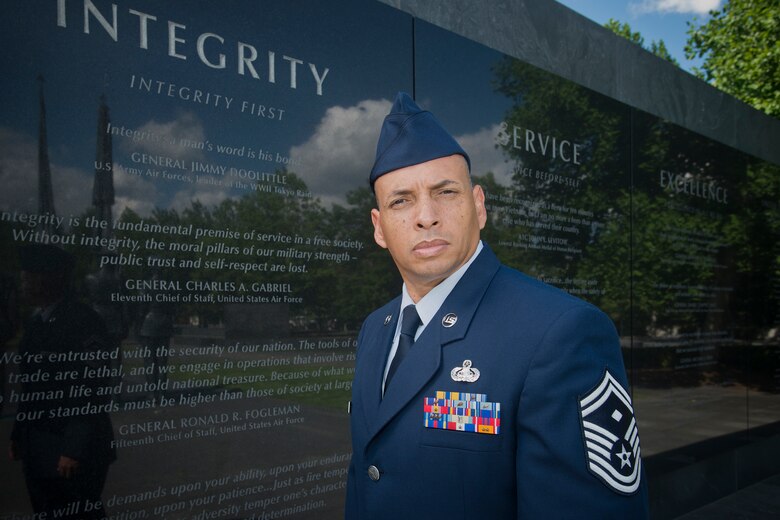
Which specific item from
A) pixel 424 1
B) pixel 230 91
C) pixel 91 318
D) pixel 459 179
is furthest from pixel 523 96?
pixel 91 318

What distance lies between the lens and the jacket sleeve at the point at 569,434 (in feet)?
4.42

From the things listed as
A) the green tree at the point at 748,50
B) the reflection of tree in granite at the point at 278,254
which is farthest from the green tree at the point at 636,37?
the reflection of tree in granite at the point at 278,254

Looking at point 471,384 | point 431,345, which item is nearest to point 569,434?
point 471,384

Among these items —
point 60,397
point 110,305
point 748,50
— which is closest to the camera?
point 60,397

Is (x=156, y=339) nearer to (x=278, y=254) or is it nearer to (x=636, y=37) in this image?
(x=278, y=254)

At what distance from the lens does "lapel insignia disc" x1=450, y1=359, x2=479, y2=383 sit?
4.99 ft

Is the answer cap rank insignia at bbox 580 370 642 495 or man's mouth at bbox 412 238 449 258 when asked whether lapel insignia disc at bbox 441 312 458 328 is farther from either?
cap rank insignia at bbox 580 370 642 495

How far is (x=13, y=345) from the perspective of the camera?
2045 mm

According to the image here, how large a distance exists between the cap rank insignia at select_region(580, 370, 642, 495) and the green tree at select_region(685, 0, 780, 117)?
38.1ft

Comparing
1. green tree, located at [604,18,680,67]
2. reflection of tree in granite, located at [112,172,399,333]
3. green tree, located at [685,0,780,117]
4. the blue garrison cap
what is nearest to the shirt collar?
the blue garrison cap

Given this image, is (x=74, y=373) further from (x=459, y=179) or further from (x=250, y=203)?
(x=459, y=179)

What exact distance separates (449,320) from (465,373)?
0.16 m

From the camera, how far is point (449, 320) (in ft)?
5.34

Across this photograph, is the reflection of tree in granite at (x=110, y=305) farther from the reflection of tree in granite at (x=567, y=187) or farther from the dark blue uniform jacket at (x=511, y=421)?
the reflection of tree in granite at (x=567, y=187)
